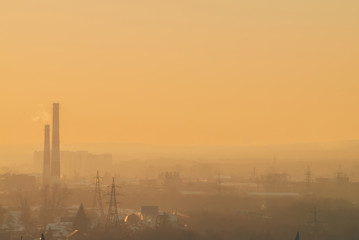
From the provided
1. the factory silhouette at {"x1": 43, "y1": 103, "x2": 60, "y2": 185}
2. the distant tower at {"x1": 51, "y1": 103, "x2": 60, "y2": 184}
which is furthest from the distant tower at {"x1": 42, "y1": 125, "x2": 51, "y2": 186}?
the distant tower at {"x1": 51, "y1": 103, "x2": 60, "y2": 184}

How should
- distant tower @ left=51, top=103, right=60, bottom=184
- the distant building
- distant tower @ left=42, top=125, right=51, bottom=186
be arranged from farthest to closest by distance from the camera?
1. distant tower @ left=42, top=125, right=51, bottom=186
2. distant tower @ left=51, top=103, right=60, bottom=184
3. the distant building

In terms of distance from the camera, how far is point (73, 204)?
146 feet

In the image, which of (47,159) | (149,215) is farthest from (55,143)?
(149,215)

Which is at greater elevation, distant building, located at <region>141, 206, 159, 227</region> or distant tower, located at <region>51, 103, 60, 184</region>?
distant tower, located at <region>51, 103, 60, 184</region>

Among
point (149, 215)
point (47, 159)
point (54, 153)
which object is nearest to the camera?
point (149, 215)

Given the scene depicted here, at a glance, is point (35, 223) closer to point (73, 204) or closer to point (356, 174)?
point (73, 204)

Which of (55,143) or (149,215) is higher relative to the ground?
(55,143)

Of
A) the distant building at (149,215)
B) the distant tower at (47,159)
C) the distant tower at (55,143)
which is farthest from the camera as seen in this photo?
the distant tower at (47,159)

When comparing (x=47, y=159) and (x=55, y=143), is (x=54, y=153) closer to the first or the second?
(x=55, y=143)

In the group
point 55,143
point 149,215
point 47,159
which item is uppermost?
point 55,143

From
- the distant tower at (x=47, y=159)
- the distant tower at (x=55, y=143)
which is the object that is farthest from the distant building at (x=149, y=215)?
the distant tower at (x=47, y=159)

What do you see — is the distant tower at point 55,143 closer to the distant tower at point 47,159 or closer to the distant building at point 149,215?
the distant tower at point 47,159

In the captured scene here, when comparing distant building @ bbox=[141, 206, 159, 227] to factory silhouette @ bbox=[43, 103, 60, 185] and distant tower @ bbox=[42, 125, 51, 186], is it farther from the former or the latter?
distant tower @ bbox=[42, 125, 51, 186]

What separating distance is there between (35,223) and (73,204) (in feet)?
37.3
